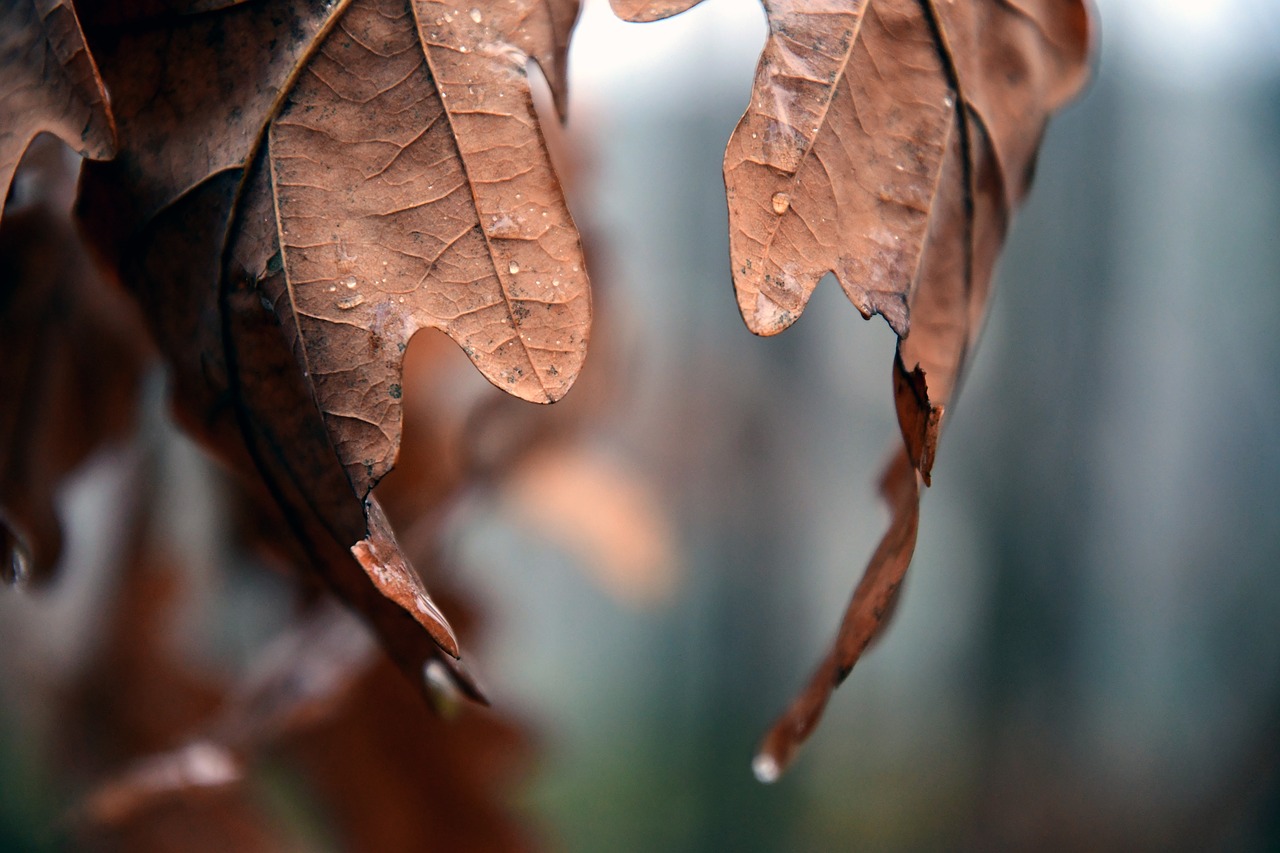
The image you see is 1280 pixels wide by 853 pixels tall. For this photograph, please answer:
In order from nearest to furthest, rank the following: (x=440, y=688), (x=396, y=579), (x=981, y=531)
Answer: (x=396, y=579)
(x=440, y=688)
(x=981, y=531)

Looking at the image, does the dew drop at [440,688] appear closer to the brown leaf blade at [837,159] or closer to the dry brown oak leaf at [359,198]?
the dry brown oak leaf at [359,198]

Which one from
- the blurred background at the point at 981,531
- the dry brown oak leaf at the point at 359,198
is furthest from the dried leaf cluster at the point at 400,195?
the blurred background at the point at 981,531

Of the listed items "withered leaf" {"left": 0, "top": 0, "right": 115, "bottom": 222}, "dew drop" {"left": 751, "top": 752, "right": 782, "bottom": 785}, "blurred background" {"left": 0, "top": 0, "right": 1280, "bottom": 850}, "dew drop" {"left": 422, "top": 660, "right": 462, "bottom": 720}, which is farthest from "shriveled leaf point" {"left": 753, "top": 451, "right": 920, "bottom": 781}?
"blurred background" {"left": 0, "top": 0, "right": 1280, "bottom": 850}

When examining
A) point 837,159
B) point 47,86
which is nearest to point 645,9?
point 837,159

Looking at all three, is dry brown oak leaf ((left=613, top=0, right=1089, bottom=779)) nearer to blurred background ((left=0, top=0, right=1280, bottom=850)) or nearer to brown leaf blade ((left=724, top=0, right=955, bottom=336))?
brown leaf blade ((left=724, top=0, right=955, bottom=336))

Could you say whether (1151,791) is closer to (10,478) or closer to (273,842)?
(273,842)

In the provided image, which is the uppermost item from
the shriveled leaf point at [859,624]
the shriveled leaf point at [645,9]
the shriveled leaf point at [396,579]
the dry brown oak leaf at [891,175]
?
the shriveled leaf point at [645,9]

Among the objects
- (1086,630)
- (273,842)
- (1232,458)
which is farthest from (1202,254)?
(273,842)

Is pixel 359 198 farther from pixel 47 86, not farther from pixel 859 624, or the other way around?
pixel 859 624
